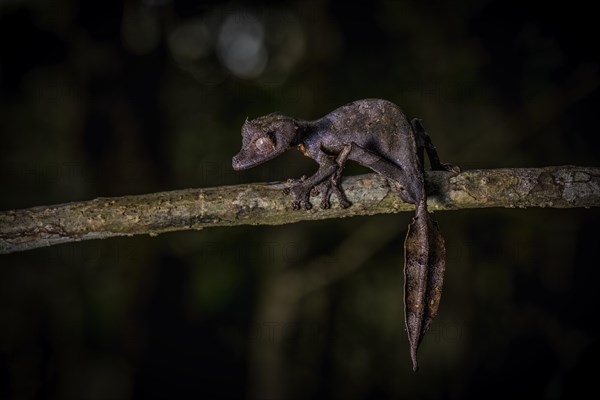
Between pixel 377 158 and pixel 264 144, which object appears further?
pixel 264 144

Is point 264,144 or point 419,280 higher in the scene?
point 264,144

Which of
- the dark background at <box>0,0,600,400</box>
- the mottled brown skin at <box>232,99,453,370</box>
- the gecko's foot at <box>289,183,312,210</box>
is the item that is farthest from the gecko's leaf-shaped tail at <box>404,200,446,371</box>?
the dark background at <box>0,0,600,400</box>

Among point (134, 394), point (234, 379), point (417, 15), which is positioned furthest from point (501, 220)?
point (134, 394)

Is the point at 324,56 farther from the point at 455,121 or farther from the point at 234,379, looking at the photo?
the point at 234,379

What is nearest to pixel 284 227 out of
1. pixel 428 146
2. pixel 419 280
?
pixel 428 146

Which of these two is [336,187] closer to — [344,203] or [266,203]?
[344,203]

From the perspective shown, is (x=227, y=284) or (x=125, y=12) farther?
(x=227, y=284)

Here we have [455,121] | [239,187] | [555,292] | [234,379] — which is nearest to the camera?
[239,187]

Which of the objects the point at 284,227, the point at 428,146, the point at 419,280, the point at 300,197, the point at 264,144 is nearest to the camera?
the point at 419,280
